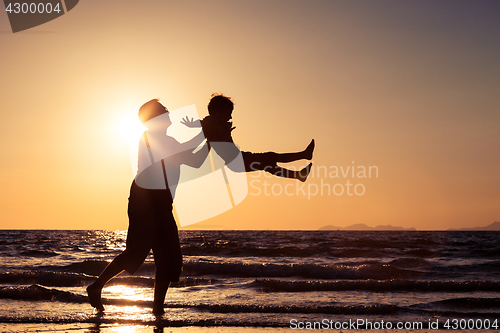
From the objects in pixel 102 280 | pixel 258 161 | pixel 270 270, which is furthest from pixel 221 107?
pixel 270 270

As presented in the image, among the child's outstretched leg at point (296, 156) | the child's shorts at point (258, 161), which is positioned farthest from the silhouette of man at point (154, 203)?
the child's outstretched leg at point (296, 156)

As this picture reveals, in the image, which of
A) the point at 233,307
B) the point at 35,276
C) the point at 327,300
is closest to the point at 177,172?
the point at 233,307

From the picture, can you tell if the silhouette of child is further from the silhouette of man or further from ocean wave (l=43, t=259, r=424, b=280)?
ocean wave (l=43, t=259, r=424, b=280)

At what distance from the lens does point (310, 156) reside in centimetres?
462

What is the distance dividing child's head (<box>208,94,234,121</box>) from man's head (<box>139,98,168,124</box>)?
0.62m

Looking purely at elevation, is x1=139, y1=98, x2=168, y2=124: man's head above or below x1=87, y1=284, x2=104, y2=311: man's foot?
above

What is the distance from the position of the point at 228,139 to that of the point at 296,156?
0.80 meters

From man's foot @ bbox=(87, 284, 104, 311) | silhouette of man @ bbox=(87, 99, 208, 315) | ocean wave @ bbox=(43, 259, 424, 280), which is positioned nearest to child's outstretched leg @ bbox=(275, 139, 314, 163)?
silhouette of man @ bbox=(87, 99, 208, 315)

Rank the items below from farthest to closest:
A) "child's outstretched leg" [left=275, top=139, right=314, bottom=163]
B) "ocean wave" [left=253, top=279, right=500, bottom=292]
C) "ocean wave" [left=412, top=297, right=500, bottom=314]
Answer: "ocean wave" [left=253, top=279, right=500, bottom=292] → "ocean wave" [left=412, top=297, right=500, bottom=314] → "child's outstretched leg" [left=275, top=139, right=314, bottom=163]

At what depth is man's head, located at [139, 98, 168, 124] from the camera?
4609mm

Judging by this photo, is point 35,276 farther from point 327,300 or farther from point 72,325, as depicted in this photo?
point 327,300

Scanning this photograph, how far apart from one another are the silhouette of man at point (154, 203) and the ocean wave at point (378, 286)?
4.05 m

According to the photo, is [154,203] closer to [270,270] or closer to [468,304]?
[468,304]

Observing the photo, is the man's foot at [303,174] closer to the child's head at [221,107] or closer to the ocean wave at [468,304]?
the child's head at [221,107]
